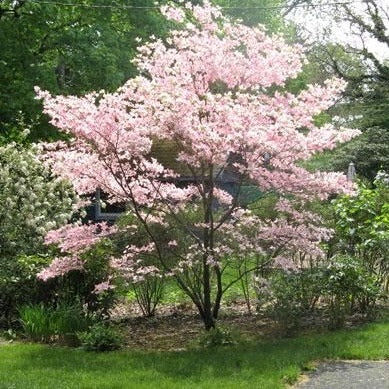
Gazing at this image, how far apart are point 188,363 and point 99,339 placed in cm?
140

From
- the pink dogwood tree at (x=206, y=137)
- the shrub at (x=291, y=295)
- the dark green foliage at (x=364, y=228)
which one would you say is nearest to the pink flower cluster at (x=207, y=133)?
the pink dogwood tree at (x=206, y=137)

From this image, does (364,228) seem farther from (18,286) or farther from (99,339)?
(18,286)

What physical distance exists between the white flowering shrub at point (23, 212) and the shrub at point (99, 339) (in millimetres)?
1868

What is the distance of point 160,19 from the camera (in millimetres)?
18281

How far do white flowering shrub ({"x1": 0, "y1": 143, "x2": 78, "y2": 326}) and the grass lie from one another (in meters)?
1.63

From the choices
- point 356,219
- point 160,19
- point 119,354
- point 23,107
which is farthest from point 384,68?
point 119,354

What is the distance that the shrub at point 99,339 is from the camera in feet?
23.8

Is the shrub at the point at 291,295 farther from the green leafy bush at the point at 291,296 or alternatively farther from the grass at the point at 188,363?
the grass at the point at 188,363

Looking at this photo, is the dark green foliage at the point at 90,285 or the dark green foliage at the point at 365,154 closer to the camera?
the dark green foliage at the point at 90,285

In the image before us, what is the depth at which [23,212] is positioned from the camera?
10.8 metres

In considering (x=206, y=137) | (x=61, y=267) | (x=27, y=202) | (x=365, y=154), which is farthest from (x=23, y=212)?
(x=365, y=154)

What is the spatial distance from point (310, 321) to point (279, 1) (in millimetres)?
29696

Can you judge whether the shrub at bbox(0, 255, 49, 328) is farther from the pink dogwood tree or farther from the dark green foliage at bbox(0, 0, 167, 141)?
the dark green foliage at bbox(0, 0, 167, 141)

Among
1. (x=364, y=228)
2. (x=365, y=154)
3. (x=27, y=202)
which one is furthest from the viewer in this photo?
(x=365, y=154)
